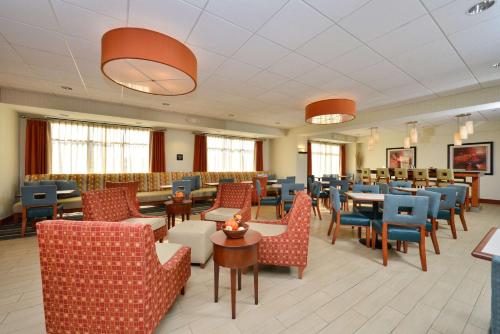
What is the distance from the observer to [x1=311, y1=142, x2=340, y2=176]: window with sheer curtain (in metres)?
11.0

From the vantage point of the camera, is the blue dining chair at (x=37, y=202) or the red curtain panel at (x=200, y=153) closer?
the blue dining chair at (x=37, y=202)

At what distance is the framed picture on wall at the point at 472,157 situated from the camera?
24.3ft

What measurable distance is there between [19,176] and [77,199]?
1699 mm

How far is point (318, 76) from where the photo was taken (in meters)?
3.59

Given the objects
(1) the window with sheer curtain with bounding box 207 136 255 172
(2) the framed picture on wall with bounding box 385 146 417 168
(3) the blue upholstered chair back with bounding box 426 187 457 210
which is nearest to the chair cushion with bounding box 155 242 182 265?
(3) the blue upholstered chair back with bounding box 426 187 457 210

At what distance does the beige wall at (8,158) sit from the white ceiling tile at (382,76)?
694 cm

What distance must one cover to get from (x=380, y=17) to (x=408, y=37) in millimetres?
616

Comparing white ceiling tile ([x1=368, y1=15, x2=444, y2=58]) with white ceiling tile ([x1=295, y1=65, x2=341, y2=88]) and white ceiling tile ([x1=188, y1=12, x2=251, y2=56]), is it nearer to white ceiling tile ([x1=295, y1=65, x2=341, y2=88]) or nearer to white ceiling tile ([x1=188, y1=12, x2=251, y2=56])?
white ceiling tile ([x1=295, y1=65, x2=341, y2=88])

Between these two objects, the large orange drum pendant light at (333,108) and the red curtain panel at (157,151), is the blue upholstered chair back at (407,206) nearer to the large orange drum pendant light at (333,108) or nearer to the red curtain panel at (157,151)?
the large orange drum pendant light at (333,108)

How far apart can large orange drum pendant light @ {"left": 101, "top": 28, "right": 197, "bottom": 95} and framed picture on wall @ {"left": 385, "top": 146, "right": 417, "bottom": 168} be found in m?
10.2

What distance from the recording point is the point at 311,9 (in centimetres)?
207

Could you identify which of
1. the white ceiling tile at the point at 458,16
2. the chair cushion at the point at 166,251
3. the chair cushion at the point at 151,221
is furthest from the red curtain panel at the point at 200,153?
the white ceiling tile at the point at 458,16

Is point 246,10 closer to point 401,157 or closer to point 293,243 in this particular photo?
point 293,243

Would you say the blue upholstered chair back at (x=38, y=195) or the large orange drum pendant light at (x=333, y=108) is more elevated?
the large orange drum pendant light at (x=333, y=108)
